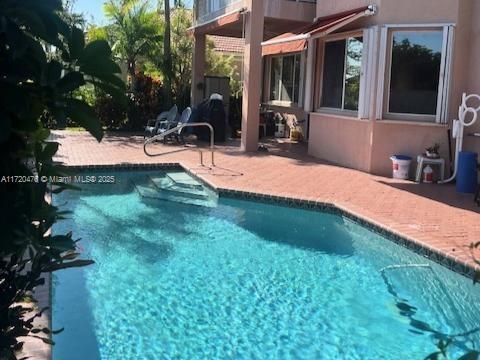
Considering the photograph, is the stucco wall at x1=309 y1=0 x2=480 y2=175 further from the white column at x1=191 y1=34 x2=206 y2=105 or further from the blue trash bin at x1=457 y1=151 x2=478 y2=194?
the white column at x1=191 y1=34 x2=206 y2=105

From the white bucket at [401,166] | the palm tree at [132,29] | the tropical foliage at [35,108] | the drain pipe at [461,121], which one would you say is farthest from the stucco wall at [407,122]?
the tropical foliage at [35,108]

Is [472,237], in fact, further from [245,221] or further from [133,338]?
[133,338]

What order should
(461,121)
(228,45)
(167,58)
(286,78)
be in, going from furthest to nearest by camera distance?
1. (228,45)
2. (167,58)
3. (286,78)
4. (461,121)

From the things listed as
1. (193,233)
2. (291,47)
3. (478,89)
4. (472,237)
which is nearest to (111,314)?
(193,233)

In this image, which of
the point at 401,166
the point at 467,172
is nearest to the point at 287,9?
the point at 401,166

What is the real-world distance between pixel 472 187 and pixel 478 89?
3.27 m

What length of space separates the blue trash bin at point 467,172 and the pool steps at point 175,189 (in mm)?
7094

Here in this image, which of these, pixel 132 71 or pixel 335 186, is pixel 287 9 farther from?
pixel 132 71

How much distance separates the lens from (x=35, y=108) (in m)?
2.43

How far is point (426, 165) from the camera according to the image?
1695 centimetres

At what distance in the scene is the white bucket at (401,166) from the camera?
1720 centimetres

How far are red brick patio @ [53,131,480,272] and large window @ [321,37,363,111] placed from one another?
244 centimetres

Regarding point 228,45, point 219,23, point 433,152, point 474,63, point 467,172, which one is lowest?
point 467,172

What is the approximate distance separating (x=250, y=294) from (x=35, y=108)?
723cm
